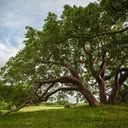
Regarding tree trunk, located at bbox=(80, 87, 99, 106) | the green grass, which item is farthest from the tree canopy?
the green grass

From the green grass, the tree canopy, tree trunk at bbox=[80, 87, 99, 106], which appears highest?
the tree canopy

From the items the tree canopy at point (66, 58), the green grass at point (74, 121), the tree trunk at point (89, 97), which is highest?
the tree canopy at point (66, 58)

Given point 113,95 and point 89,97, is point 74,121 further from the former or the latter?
point 113,95

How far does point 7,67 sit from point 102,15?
1479 centimetres

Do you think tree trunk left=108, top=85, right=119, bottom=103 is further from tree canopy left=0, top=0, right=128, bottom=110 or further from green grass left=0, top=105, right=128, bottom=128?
green grass left=0, top=105, right=128, bottom=128

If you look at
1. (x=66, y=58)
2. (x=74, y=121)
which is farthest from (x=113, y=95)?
(x=74, y=121)

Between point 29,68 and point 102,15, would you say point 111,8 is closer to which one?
point 102,15

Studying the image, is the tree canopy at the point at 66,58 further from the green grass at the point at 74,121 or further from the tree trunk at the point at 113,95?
the green grass at the point at 74,121

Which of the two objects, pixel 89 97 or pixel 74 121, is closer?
pixel 74 121

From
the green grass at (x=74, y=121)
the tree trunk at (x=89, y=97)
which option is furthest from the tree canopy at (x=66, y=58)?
the green grass at (x=74, y=121)

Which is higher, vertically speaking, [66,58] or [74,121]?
[66,58]

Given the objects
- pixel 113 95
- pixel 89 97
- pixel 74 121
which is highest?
pixel 113 95

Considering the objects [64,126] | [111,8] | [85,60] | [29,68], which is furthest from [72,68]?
[64,126]

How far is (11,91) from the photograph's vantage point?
1666 inches
